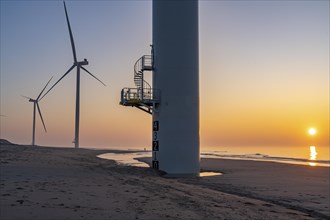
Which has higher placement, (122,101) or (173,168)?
(122,101)

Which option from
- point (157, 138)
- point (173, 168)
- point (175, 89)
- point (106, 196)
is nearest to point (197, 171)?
point (173, 168)

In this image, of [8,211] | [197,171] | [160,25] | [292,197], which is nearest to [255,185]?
[292,197]

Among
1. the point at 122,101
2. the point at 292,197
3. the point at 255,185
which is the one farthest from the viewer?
the point at 122,101

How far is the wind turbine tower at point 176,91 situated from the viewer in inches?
1104

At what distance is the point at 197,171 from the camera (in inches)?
1129

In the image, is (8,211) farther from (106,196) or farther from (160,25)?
(160,25)

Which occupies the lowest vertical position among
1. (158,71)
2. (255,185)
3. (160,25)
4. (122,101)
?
(255,185)

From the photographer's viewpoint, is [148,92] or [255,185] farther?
[148,92]

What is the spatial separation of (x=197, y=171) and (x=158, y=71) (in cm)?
776

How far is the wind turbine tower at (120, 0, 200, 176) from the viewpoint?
28047mm

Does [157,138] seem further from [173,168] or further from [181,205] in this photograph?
[181,205]

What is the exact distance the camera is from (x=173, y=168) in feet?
92.3

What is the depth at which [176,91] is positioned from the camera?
92.1 ft

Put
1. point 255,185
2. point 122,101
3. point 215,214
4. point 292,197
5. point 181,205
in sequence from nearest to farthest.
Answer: point 215,214 → point 181,205 → point 292,197 → point 255,185 → point 122,101
